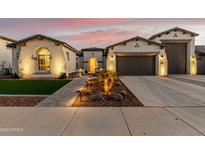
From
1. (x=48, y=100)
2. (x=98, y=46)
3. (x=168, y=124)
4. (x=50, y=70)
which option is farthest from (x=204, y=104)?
(x=98, y=46)

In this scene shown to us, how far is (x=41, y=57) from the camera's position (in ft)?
61.0

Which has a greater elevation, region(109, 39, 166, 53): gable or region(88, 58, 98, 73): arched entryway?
region(109, 39, 166, 53): gable

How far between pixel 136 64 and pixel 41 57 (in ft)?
36.0

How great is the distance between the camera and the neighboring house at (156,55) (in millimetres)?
20484

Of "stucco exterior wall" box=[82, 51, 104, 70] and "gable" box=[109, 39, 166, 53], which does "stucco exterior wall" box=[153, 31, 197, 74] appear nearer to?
"gable" box=[109, 39, 166, 53]

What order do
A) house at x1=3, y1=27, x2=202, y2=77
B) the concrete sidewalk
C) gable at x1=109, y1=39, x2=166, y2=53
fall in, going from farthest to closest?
gable at x1=109, y1=39, x2=166, y2=53 < house at x1=3, y1=27, x2=202, y2=77 < the concrete sidewalk

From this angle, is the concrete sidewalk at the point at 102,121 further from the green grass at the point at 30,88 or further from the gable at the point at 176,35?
the gable at the point at 176,35

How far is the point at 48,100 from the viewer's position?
7.41 metres

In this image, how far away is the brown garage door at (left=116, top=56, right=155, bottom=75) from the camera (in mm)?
21641

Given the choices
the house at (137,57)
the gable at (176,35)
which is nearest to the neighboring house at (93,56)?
the house at (137,57)

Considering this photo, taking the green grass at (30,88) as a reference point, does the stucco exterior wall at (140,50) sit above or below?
above

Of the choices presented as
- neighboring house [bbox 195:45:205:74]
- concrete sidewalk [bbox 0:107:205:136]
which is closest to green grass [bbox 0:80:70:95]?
concrete sidewalk [bbox 0:107:205:136]
